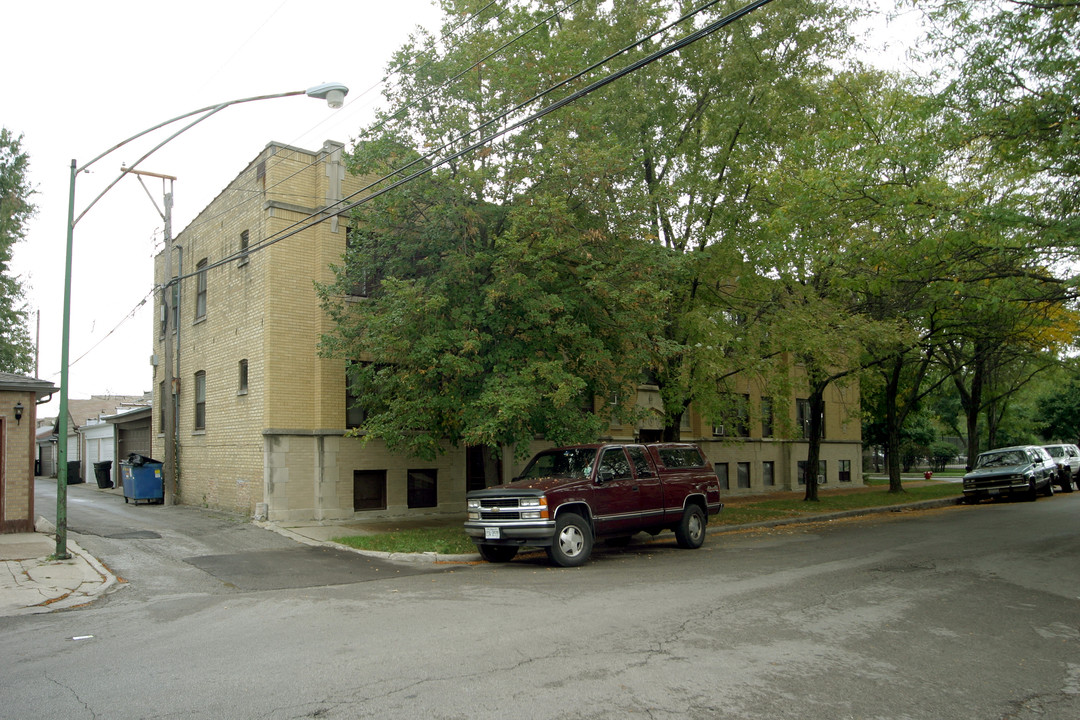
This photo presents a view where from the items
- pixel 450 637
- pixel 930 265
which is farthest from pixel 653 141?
pixel 450 637

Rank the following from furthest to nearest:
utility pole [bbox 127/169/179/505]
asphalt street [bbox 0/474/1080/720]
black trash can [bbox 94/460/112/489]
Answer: black trash can [bbox 94/460/112/489]
utility pole [bbox 127/169/179/505]
asphalt street [bbox 0/474/1080/720]

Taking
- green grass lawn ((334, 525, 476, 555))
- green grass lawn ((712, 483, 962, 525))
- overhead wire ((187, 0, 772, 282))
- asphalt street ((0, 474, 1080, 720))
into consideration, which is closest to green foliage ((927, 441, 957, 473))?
green grass lawn ((712, 483, 962, 525))

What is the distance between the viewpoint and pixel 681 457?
559 inches

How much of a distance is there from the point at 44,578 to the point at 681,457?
10.2m

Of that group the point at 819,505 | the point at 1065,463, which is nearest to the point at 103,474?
the point at 819,505

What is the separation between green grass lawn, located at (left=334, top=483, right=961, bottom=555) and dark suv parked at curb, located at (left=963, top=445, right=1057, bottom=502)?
1397mm

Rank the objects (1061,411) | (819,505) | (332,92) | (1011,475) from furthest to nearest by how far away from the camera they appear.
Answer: (1061,411) < (1011,475) < (819,505) < (332,92)

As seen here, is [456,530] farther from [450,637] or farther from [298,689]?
[298,689]

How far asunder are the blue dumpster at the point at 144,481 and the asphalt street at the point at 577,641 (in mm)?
9599

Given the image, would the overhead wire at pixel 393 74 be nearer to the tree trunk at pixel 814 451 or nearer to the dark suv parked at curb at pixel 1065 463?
the tree trunk at pixel 814 451

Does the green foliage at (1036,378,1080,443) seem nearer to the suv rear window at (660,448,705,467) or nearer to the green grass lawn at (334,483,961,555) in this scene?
the green grass lawn at (334,483,961,555)

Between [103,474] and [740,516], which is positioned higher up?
[103,474]

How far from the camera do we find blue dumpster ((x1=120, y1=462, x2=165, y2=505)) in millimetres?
20953

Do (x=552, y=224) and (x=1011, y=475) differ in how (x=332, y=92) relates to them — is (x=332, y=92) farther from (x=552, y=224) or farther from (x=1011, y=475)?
(x=1011, y=475)
